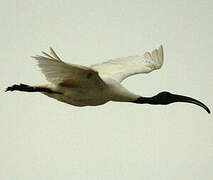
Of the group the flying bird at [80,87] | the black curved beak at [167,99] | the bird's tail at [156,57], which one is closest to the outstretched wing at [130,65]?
the bird's tail at [156,57]

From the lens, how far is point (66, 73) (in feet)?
A: 30.2

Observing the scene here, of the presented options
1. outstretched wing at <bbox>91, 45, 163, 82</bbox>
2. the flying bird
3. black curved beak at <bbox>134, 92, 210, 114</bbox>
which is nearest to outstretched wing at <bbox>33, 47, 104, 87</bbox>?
the flying bird

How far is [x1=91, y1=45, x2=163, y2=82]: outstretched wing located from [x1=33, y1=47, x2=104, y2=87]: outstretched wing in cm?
141

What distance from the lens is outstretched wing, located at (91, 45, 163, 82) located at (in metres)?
11.0

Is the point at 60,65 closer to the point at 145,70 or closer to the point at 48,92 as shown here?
the point at 48,92

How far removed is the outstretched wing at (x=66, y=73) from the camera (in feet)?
28.3

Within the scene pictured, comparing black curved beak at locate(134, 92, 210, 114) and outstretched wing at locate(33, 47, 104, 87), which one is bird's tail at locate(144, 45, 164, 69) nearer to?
black curved beak at locate(134, 92, 210, 114)

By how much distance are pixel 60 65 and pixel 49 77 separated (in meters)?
0.41

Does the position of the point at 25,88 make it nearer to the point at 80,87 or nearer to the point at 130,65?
the point at 80,87

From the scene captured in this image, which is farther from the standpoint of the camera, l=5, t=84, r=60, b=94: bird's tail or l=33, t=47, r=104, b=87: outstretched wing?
l=5, t=84, r=60, b=94: bird's tail

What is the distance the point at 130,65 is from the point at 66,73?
2.43 meters

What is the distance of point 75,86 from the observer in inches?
373

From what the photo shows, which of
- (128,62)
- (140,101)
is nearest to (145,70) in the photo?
(128,62)

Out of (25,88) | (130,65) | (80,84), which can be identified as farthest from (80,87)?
(130,65)
